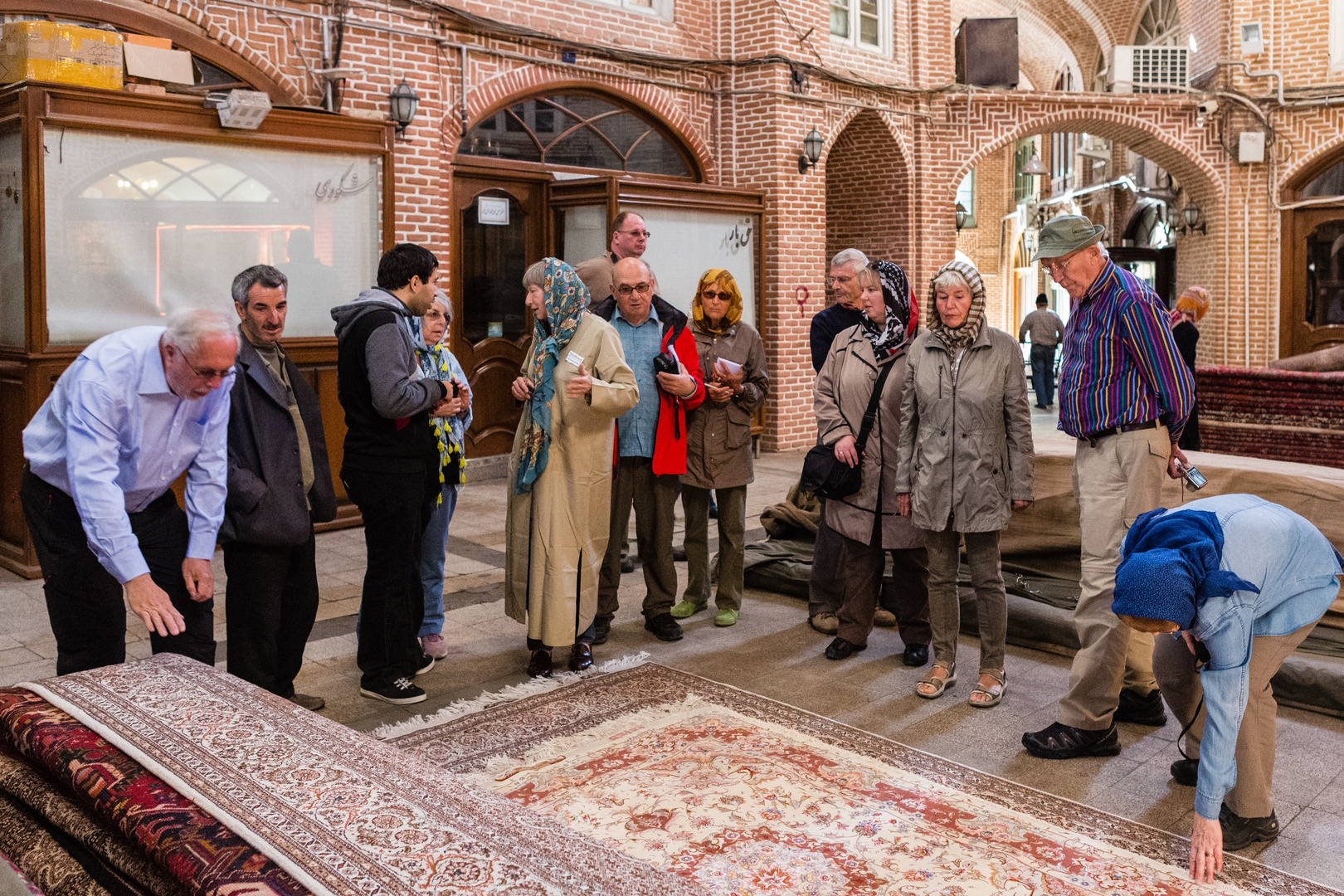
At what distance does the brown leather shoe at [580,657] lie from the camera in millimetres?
4836

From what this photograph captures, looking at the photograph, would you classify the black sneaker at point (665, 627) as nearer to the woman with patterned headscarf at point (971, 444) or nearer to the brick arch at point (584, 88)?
the woman with patterned headscarf at point (971, 444)

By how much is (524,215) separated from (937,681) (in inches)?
260

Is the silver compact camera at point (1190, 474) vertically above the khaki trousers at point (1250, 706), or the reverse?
the silver compact camera at point (1190, 474)

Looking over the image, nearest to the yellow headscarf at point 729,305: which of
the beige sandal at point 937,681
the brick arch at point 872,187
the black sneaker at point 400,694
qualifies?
the beige sandal at point 937,681

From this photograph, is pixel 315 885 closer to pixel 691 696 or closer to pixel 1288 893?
pixel 1288 893

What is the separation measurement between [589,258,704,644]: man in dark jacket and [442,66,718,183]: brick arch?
4815 millimetres

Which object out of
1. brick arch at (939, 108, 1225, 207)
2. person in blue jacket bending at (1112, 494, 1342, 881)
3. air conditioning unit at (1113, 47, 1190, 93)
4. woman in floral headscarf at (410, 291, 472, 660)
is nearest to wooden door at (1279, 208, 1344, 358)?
brick arch at (939, 108, 1225, 207)

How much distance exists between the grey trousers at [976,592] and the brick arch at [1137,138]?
9.87 metres

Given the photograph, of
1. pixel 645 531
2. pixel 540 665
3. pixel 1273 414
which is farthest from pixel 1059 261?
pixel 1273 414

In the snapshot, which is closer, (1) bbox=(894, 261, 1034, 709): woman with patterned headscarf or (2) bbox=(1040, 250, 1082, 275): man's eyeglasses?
(2) bbox=(1040, 250, 1082, 275): man's eyeglasses

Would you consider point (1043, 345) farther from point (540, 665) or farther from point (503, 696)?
point (503, 696)

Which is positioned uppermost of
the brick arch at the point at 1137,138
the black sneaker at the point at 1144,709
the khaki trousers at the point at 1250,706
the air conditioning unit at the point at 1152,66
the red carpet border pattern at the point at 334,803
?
the air conditioning unit at the point at 1152,66

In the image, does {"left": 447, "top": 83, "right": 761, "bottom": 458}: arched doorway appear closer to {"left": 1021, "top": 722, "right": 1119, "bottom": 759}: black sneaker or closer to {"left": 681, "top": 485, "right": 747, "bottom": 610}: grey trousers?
{"left": 681, "top": 485, "right": 747, "bottom": 610}: grey trousers

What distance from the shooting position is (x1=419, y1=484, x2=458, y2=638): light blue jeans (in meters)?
4.86
